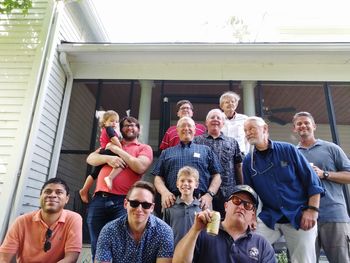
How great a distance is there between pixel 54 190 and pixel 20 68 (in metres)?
2.59

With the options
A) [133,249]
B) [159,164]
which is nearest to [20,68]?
[159,164]

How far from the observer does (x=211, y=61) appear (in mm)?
4918

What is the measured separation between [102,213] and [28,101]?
2.27 meters

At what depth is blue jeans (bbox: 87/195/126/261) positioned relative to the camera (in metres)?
2.92

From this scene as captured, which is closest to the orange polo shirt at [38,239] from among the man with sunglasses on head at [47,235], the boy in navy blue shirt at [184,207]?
the man with sunglasses on head at [47,235]

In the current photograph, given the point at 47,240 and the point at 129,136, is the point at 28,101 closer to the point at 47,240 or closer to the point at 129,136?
the point at 129,136

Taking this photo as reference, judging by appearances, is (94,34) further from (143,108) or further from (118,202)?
(118,202)

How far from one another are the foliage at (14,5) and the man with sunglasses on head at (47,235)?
3.15 m

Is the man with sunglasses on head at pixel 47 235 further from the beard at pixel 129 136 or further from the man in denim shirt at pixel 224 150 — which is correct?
the man in denim shirt at pixel 224 150

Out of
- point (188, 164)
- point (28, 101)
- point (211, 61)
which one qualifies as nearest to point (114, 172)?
point (188, 164)

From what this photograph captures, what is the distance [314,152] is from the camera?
3.05 m

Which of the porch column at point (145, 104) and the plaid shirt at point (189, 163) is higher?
the porch column at point (145, 104)

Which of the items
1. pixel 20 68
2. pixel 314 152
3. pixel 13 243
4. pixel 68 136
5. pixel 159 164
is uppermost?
pixel 20 68

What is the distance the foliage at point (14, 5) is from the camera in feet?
14.5
